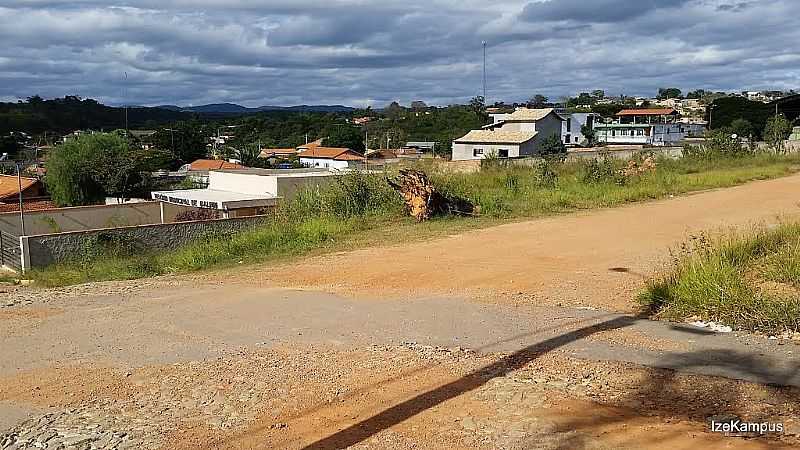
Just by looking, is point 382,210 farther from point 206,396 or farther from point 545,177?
point 206,396

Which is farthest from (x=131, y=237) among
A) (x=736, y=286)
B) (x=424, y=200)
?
(x=736, y=286)

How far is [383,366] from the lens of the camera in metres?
5.56

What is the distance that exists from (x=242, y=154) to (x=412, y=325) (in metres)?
51.7

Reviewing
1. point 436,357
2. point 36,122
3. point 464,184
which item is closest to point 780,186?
point 464,184

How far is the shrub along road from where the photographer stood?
4.37 metres

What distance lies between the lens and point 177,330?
6965 mm

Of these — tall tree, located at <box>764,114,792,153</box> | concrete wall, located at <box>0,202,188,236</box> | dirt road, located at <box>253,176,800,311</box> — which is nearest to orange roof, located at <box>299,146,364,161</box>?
concrete wall, located at <box>0,202,188,236</box>

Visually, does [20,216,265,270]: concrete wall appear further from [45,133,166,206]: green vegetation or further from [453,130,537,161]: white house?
[453,130,537,161]: white house

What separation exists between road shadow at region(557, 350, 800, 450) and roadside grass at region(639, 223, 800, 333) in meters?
0.79

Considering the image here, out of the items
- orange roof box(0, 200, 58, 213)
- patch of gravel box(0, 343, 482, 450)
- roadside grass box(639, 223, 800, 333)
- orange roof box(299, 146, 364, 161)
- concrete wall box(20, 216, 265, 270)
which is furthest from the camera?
orange roof box(299, 146, 364, 161)

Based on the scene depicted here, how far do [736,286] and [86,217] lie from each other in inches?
1033

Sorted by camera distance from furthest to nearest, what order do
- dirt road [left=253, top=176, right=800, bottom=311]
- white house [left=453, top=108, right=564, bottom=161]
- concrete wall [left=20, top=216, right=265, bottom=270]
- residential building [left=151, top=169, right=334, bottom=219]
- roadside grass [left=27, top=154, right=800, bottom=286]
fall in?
white house [left=453, top=108, right=564, bottom=161] < residential building [left=151, top=169, right=334, bottom=219] < concrete wall [left=20, top=216, right=265, bottom=270] < roadside grass [left=27, top=154, right=800, bottom=286] < dirt road [left=253, top=176, right=800, bottom=311]

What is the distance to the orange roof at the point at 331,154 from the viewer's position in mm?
56081

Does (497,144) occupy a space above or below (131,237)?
above
